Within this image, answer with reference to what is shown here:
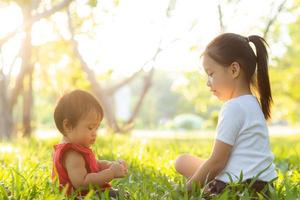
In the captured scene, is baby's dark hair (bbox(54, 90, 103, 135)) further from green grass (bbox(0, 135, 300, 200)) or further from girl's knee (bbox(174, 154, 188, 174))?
girl's knee (bbox(174, 154, 188, 174))

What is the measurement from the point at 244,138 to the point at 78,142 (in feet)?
2.78

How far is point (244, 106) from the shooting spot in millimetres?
2695

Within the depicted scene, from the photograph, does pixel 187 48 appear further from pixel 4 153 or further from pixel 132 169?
pixel 132 169

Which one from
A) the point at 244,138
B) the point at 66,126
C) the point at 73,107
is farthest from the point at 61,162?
the point at 244,138

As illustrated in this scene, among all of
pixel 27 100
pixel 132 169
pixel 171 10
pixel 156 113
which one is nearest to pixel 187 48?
pixel 171 10

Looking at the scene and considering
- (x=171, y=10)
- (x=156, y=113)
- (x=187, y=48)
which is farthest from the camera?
(x=156, y=113)

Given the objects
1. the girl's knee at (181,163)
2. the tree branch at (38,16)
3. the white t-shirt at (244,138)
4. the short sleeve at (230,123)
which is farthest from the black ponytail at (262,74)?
the tree branch at (38,16)

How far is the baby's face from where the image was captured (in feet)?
8.07

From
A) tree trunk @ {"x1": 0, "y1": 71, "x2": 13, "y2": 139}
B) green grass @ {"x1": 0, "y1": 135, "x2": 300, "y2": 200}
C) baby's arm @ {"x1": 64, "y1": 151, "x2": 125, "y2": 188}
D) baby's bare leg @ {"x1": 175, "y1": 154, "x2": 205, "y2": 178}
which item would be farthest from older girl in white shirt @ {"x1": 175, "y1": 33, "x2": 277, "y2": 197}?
tree trunk @ {"x1": 0, "y1": 71, "x2": 13, "y2": 139}

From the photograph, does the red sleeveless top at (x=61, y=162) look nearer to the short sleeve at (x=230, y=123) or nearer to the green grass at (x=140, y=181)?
the green grass at (x=140, y=181)

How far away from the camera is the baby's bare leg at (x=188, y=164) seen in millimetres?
3029

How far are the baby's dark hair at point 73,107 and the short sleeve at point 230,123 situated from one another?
0.66 meters

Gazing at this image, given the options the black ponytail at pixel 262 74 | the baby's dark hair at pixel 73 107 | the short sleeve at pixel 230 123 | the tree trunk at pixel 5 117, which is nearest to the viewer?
the baby's dark hair at pixel 73 107

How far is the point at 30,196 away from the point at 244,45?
1.31 m
